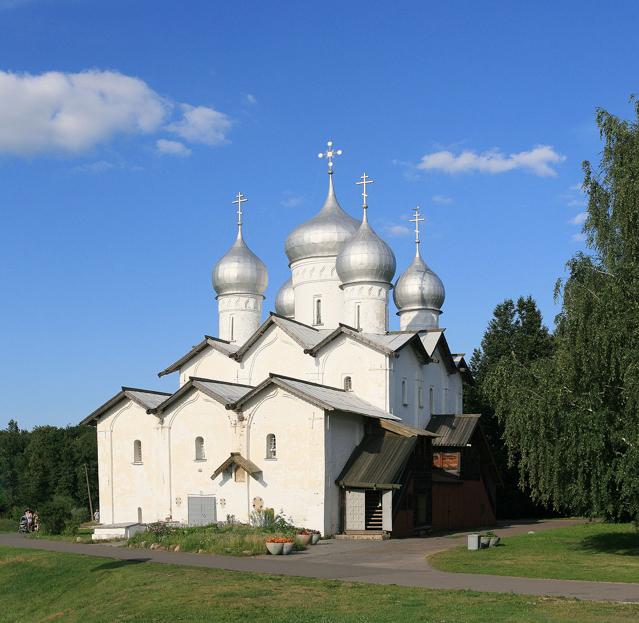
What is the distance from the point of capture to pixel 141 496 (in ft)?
120

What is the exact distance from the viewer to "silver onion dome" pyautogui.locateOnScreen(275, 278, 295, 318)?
1901 inches

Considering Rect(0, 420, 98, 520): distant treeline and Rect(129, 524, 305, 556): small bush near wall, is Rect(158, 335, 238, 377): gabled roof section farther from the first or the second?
Rect(0, 420, 98, 520): distant treeline

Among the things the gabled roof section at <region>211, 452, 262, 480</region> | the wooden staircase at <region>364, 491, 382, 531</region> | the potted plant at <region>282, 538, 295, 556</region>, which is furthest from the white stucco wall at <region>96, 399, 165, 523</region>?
the potted plant at <region>282, 538, 295, 556</region>

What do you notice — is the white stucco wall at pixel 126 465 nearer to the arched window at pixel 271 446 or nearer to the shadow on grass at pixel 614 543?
the arched window at pixel 271 446

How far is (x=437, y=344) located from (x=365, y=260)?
6648 millimetres

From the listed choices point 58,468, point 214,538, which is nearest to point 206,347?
point 214,538

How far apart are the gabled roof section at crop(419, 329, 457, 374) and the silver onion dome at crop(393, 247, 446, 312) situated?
416 centimetres

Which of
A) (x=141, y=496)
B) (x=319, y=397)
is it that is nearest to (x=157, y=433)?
(x=141, y=496)

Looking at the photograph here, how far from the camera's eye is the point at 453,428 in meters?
41.8

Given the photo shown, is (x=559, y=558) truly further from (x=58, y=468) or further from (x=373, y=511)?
(x=58, y=468)

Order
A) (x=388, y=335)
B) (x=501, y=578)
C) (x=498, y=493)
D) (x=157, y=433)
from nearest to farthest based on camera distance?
(x=501, y=578)
(x=157, y=433)
(x=388, y=335)
(x=498, y=493)

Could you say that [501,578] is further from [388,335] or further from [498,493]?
[498,493]

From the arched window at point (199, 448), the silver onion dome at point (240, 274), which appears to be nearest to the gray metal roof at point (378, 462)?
the arched window at point (199, 448)

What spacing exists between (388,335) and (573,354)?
18307 millimetres
